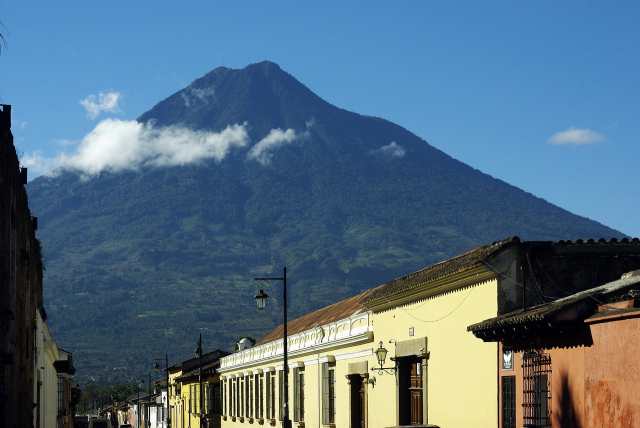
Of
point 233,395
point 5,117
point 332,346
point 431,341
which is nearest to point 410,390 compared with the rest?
point 431,341

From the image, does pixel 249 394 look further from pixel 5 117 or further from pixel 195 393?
pixel 5 117

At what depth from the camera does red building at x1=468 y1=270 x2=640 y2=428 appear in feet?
52.3

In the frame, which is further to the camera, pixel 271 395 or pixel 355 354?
pixel 271 395

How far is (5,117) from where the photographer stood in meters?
17.5

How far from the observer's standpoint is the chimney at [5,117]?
17.3m

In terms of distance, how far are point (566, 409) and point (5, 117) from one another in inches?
359

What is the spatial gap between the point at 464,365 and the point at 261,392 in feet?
90.5

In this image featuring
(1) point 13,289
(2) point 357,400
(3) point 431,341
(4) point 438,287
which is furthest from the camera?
(2) point 357,400

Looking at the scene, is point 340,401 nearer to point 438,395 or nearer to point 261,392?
point 438,395

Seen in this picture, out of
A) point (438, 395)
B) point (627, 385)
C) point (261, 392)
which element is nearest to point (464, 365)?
point (438, 395)

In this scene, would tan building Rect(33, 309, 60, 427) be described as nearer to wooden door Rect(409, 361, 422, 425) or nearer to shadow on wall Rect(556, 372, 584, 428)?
wooden door Rect(409, 361, 422, 425)

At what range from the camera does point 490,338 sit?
20.5 m

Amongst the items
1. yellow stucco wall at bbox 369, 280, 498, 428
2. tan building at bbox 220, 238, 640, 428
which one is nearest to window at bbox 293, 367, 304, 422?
tan building at bbox 220, 238, 640, 428

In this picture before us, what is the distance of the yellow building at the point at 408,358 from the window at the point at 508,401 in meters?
0.36
